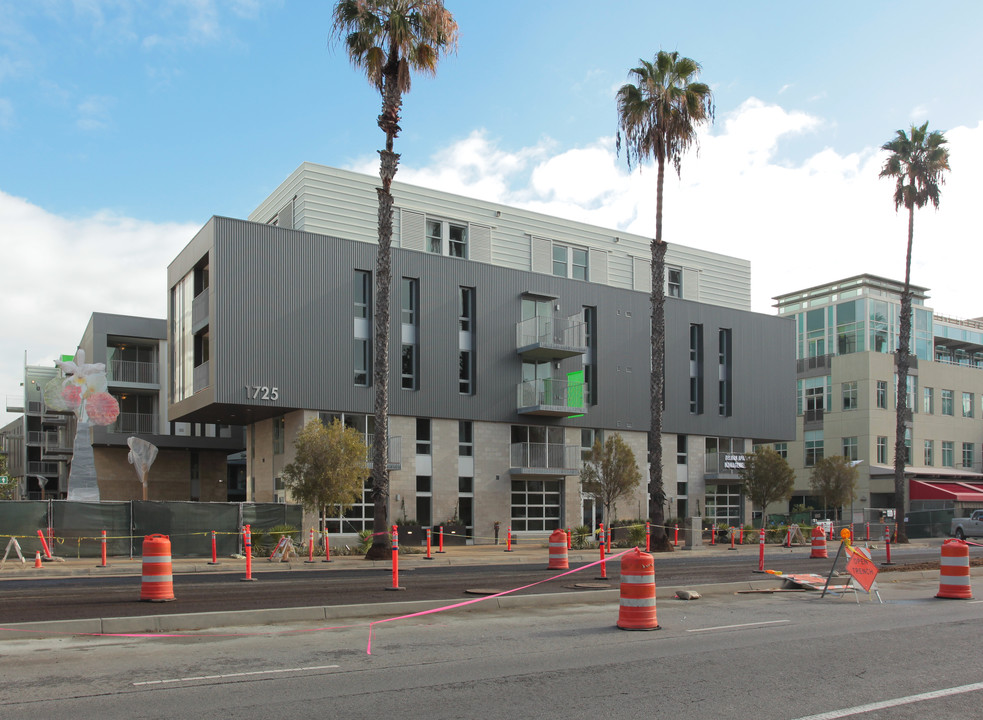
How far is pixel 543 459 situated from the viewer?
3944cm

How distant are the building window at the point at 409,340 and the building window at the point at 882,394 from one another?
38.3 meters

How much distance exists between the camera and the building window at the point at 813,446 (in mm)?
64125

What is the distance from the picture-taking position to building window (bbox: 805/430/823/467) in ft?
210

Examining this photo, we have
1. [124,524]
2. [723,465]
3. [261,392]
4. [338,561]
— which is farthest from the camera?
[723,465]

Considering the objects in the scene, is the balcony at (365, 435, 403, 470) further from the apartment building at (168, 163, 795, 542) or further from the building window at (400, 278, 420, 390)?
the building window at (400, 278, 420, 390)

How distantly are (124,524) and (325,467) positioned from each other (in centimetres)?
588

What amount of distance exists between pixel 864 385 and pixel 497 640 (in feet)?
185

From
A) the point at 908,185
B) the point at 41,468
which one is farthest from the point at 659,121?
the point at 41,468

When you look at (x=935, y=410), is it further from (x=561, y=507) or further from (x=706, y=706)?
(x=706, y=706)

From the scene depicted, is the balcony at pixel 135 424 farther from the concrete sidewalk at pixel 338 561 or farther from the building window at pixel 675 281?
the building window at pixel 675 281

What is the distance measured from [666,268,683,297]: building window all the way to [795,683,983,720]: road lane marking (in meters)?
41.6

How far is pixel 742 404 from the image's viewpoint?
47844 mm

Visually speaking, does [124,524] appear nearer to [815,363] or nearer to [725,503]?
[725,503]

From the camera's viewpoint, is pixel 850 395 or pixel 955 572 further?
pixel 850 395
